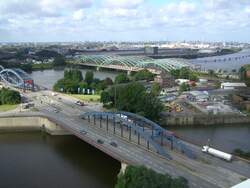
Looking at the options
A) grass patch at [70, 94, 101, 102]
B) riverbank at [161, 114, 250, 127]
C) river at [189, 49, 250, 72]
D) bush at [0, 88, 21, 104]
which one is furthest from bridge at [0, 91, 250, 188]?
river at [189, 49, 250, 72]

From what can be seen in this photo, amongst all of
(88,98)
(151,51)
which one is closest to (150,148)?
(88,98)

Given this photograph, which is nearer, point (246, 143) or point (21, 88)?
point (246, 143)

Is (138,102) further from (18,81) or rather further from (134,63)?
(134,63)

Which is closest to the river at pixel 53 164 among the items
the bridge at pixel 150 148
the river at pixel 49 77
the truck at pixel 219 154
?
the bridge at pixel 150 148

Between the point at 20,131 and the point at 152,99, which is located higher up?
the point at 152,99

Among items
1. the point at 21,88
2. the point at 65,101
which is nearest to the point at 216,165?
the point at 65,101

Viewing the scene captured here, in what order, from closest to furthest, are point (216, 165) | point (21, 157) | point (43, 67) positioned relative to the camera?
point (216, 165), point (21, 157), point (43, 67)

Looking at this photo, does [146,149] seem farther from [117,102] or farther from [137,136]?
[117,102]
